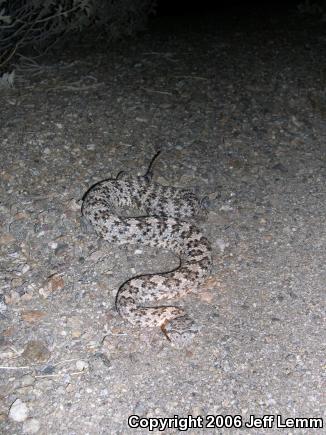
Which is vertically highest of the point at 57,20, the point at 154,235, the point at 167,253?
the point at 57,20

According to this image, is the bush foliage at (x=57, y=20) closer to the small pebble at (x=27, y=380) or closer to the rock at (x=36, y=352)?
the rock at (x=36, y=352)

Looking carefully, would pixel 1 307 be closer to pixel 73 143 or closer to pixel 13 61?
pixel 73 143

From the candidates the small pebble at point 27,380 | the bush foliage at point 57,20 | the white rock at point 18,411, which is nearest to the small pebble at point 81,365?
the small pebble at point 27,380

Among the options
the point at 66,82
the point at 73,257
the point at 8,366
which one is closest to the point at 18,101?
the point at 66,82

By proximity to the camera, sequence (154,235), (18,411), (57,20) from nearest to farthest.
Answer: (18,411) → (154,235) → (57,20)

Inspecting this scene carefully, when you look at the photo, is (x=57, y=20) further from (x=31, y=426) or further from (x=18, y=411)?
(x=31, y=426)

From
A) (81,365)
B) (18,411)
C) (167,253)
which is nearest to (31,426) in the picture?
(18,411)

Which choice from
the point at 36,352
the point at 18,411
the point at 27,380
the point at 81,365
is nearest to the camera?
the point at 18,411
